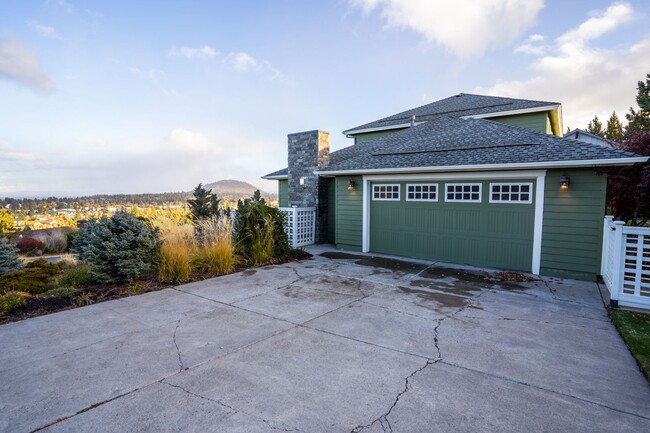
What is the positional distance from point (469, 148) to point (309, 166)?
16.7 feet

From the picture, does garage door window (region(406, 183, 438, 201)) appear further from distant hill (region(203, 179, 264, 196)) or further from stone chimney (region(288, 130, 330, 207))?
distant hill (region(203, 179, 264, 196))

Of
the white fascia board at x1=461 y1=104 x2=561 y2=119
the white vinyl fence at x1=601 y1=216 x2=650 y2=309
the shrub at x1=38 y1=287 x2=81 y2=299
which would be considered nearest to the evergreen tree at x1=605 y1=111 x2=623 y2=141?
the white fascia board at x1=461 y1=104 x2=561 y2=119

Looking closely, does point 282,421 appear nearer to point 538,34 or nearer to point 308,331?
point 308,331

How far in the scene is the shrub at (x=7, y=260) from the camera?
22.5 feet

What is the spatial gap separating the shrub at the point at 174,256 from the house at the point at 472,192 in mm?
4661

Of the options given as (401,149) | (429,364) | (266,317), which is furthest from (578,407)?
(401,149)

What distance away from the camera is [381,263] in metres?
7.83

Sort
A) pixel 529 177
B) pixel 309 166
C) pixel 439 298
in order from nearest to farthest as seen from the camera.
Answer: pixel 439 298
pixel 529 177
pixel 309 166

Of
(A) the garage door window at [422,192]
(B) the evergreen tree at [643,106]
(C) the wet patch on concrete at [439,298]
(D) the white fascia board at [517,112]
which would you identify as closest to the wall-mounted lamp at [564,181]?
(A) the garage door window at [422,192]

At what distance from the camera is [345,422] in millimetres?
2154

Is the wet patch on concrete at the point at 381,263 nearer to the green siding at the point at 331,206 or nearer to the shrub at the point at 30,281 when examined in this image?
the green siding at the point at 331,206

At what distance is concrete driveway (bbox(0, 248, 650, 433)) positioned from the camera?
7.25ft

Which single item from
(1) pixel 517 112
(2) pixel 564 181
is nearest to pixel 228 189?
(1) pixel 517 112

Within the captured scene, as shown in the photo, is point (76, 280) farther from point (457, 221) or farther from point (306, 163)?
point (457, 221)
